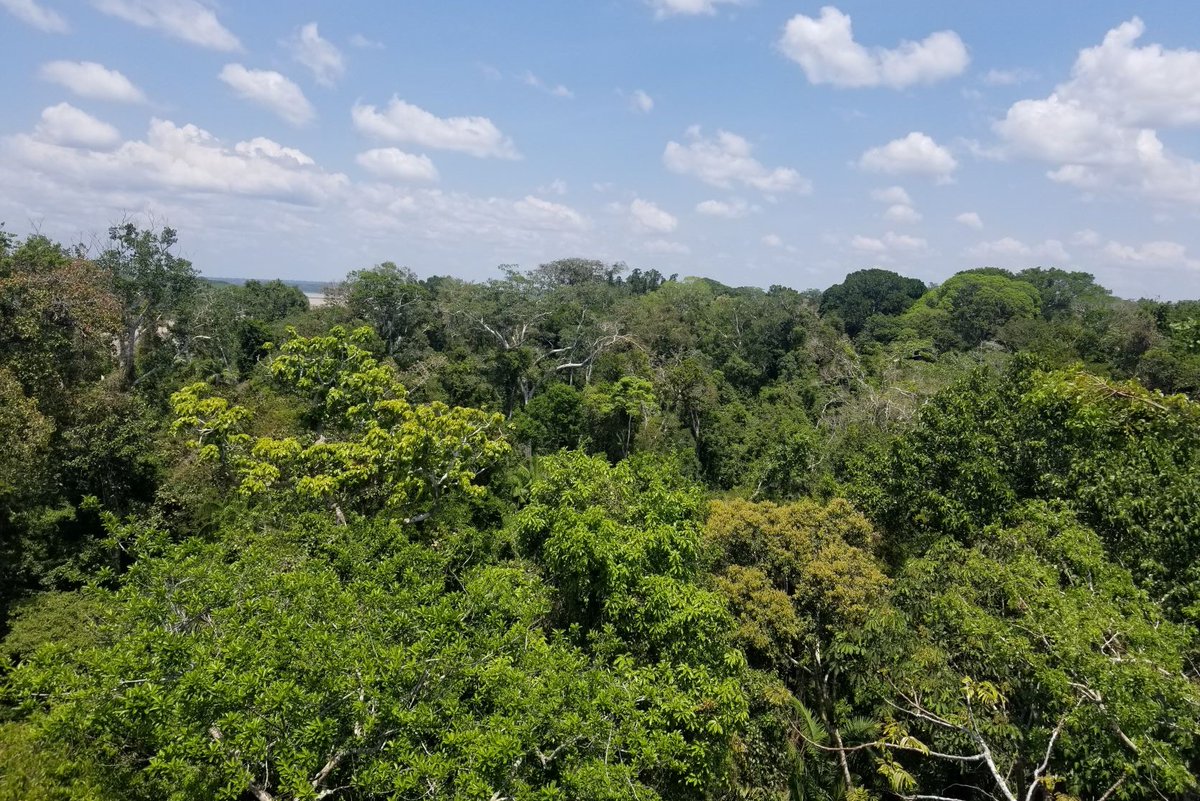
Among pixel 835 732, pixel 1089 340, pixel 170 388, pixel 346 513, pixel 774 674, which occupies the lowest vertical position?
pixel 835 732

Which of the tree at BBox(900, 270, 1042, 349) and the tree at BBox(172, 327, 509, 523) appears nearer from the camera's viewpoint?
the tree at BBox(172, 327, 509, 523)

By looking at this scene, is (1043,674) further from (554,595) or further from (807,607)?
(554,595)

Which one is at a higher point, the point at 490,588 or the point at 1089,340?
the point at 1089,340

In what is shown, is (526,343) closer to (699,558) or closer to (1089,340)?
(699,558)

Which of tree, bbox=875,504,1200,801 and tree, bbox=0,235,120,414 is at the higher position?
tree, bbox=0,235,120,414

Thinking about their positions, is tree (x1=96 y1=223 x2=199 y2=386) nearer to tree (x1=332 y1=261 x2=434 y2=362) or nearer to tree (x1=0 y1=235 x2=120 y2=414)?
tree (x1=0 y1=235 x2=120 y2=414)

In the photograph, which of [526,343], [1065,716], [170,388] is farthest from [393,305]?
[1065,716]

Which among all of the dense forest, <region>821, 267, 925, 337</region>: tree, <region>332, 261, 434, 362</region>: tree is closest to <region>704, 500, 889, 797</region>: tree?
the dense forest
